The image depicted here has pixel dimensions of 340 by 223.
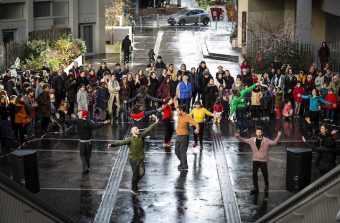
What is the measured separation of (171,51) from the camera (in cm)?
4631

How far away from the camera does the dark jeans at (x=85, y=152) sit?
60.9 feet

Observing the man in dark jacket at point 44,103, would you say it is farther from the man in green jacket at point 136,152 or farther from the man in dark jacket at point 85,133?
the man in green jacket at point 136,152

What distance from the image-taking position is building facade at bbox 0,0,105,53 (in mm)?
37938

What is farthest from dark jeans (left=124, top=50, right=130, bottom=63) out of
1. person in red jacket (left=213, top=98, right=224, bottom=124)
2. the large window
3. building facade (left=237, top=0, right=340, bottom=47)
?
person in red jacket (left=213, top=98, right=224, bottom=124)

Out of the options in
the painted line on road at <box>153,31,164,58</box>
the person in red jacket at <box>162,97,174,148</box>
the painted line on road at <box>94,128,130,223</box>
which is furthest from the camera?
the painted line on road at <box>153,31,164,58</box>

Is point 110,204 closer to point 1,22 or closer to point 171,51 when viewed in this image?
point 1,22

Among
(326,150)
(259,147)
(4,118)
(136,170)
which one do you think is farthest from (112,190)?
(4,118)

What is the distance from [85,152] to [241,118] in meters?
6.76

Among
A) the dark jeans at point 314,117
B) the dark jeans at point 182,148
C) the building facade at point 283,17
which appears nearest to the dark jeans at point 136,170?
the dark jeans at point 182,148

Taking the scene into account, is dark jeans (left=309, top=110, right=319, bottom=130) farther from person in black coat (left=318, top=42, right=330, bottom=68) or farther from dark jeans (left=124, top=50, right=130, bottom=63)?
dark jeans (left=124, top=50, right=130, bottom=63)

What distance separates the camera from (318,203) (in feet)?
34.3

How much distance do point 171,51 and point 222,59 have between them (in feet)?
13.6

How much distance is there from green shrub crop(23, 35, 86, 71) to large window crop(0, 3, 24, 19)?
7.83ft

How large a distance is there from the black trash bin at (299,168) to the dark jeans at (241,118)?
6.43m
